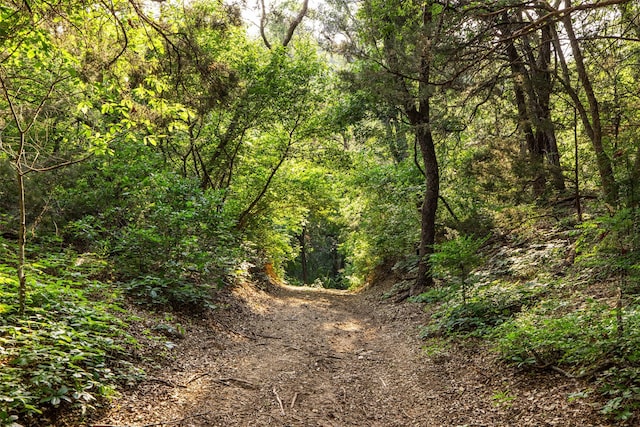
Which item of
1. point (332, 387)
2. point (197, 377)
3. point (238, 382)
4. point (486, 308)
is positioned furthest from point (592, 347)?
point (197, 377)

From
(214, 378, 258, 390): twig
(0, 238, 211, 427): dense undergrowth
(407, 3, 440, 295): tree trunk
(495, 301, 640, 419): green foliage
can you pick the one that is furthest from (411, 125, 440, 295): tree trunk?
(0, 238, 211, 427): dense undergrowth

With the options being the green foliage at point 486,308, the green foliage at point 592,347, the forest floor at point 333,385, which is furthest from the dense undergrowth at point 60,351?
the green foliage at point 486,308

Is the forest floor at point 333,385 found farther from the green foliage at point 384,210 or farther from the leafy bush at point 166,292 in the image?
the green foliage at point 384,210

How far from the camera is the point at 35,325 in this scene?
415cm

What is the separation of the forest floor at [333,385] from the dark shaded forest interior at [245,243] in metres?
0.04

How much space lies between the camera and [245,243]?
40.0 ft

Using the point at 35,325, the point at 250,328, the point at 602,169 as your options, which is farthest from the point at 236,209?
the point at 602,169

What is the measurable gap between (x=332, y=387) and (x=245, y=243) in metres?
7.37

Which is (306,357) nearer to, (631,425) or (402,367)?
(402,367)

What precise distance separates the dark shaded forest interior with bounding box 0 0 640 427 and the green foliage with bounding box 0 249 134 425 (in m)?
0.03

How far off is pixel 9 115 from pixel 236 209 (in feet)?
28.2

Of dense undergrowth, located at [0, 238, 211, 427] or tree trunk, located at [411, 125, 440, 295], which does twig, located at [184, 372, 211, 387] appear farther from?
tree trunk, located at [411, 125, 440, 295]

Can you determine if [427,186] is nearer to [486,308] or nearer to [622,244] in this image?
[486,308]

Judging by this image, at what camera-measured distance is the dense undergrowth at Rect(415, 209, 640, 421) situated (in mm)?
3891
